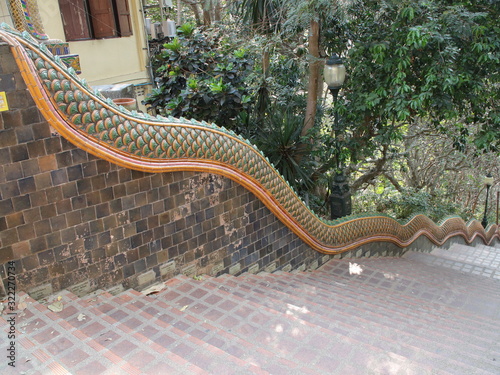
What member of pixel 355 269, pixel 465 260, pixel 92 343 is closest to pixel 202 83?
pixel 355 269

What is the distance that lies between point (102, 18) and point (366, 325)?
30.6 feet

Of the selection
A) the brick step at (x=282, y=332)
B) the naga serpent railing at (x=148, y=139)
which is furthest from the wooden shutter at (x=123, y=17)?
the brick step at (x=282, y=332)

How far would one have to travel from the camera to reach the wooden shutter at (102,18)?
33.4 ft

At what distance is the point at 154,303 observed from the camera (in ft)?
12.8

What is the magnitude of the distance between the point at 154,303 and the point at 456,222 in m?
9.07

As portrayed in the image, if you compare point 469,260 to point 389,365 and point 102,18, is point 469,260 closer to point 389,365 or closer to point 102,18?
point 389,365

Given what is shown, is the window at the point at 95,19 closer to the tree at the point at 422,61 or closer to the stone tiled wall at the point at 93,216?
the tree at the point at 422,61

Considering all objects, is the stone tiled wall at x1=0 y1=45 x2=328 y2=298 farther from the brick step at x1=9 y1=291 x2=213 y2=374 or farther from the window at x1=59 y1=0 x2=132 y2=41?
the window at x1=59 y1=0 x2=132 y2=41

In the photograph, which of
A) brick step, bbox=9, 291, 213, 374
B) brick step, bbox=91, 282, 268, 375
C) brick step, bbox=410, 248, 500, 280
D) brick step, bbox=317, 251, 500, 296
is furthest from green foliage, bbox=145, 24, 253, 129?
brick step, bbox=410, 248, 500, 280

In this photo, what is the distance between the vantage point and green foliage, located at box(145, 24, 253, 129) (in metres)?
7.14

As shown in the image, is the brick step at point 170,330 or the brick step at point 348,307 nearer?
the brick step at point 170,330

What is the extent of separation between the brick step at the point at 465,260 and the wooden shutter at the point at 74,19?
335 inches

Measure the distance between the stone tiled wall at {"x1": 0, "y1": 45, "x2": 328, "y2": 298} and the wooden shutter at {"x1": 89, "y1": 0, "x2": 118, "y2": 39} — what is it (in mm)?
7159

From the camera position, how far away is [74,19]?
32.1 feet
